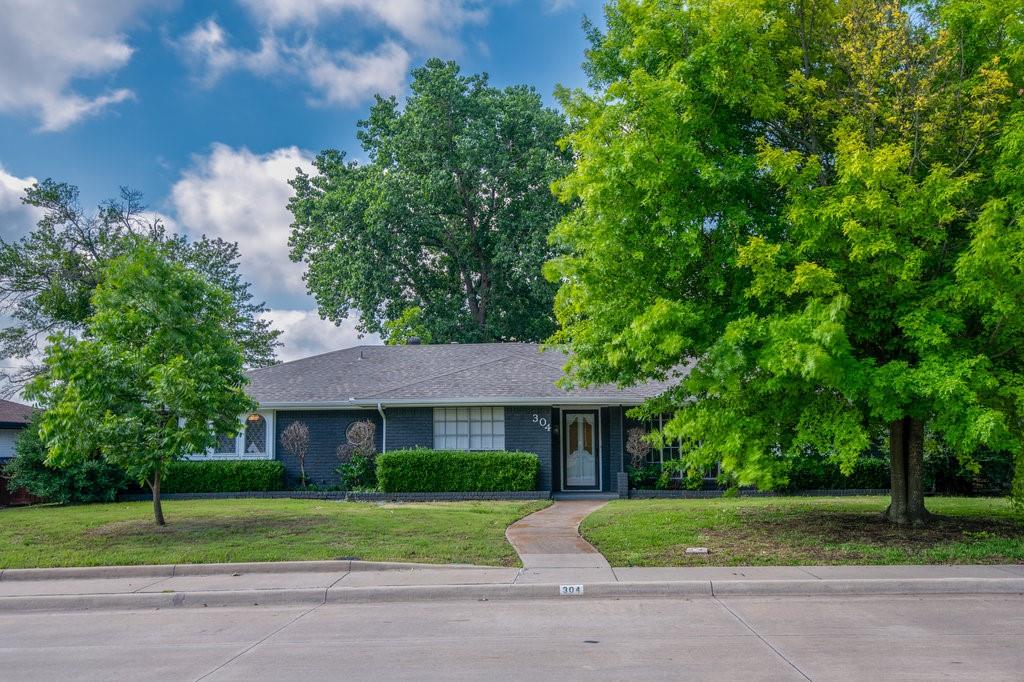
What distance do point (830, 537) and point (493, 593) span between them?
5.61 meters

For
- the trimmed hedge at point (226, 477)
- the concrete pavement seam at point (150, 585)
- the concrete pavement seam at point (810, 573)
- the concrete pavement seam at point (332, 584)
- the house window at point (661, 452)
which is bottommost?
the concrete pavement seam at point (150, 585)

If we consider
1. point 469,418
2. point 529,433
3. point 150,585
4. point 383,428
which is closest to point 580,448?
point 529,433

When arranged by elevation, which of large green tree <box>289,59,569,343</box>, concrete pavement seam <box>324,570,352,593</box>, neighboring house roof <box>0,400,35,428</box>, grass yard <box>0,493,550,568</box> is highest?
large green tree <box>289,59,569,343</box>

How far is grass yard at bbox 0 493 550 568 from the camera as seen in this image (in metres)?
11.0

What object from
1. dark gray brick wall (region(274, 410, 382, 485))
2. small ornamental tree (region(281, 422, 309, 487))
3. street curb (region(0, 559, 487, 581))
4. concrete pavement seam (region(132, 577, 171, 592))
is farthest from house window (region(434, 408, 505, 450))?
concrete pavement seam (region(132, 577, 171, 592))

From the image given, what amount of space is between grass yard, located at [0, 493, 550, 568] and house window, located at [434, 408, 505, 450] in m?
4.03

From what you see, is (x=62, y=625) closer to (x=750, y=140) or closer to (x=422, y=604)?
(x=422, y=604)

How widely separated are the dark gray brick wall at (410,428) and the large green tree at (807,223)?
9814mm

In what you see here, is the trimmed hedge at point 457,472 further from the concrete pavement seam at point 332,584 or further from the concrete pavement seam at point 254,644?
the concrete pavement seam at point 254,644

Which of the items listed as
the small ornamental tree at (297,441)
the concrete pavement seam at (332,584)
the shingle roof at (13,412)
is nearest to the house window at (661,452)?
the small ornamental tree at (297,441)

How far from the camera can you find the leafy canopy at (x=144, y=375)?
496 inches

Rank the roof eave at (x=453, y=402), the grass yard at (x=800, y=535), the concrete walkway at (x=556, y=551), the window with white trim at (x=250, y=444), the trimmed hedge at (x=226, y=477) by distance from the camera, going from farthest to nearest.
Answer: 1. the window with white trim at (x=250, y=444)
2. the trimmed hedge at (x=226, y=477)
3. the roof eave at (x=453, y=402)
4. the grass yard at (x=800, y=535)
5. the concrete walkway at (x=556, y=551)

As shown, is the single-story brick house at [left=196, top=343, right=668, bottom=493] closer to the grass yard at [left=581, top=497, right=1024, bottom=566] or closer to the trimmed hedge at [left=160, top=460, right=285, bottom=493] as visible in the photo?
the trimmed hedge at [left=160, top=460, right=285, bottom=493]

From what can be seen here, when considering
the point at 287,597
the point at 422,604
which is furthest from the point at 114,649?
the point at 422,604
